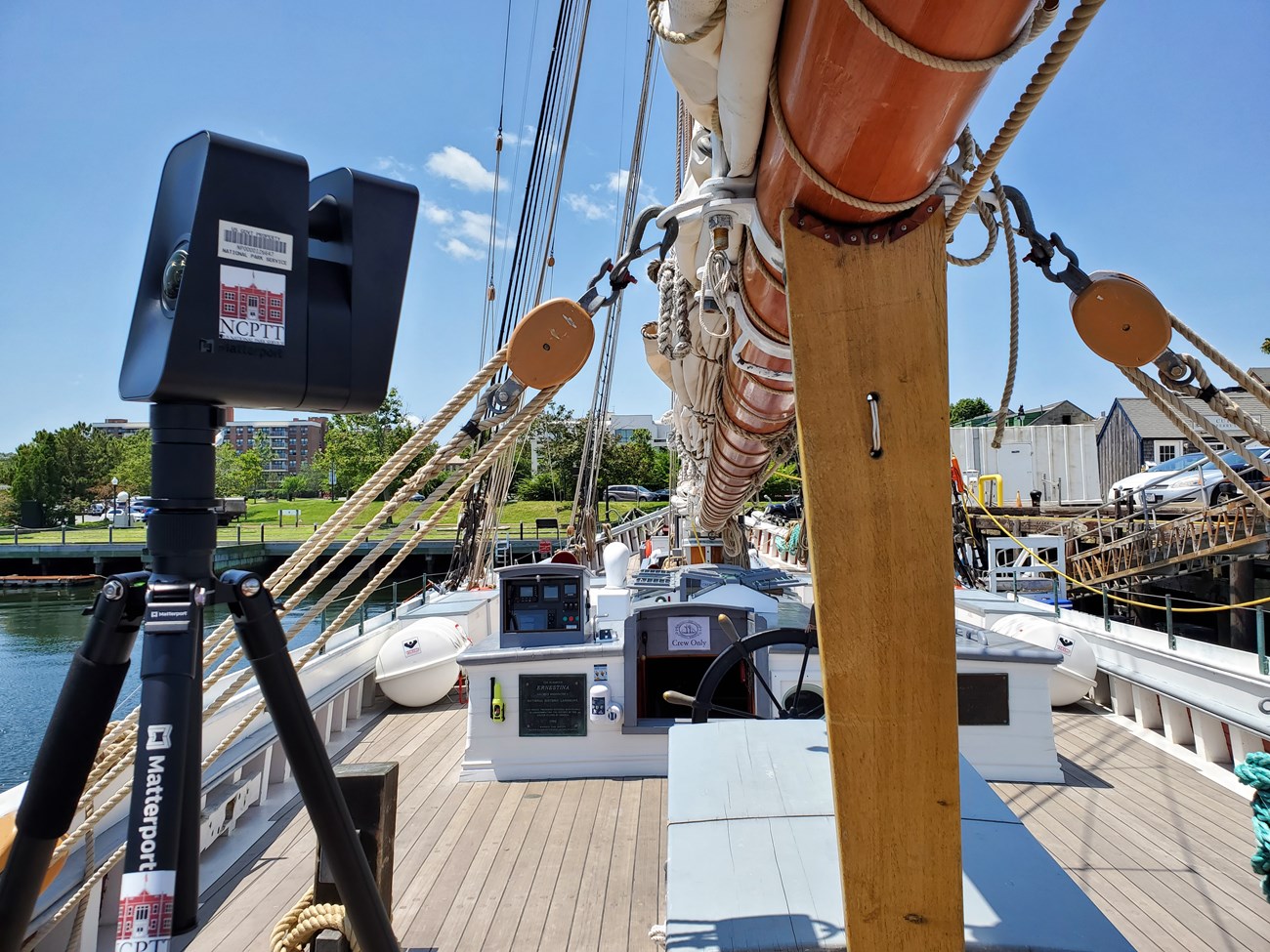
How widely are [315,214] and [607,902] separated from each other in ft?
10.6

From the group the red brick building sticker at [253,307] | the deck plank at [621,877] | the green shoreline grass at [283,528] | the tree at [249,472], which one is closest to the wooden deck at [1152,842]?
the deck plank at [621,877]

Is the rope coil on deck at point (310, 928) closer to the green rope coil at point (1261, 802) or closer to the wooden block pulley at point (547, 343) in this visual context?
the wooden block pulley at point (547, 343)

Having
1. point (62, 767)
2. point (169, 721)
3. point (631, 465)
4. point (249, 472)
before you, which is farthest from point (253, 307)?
point (249, 472)

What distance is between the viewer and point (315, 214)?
1.16m

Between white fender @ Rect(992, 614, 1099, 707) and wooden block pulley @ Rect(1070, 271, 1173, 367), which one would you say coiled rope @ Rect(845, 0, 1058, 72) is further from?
white fender @ Rect(992, 614, 1099, 707)

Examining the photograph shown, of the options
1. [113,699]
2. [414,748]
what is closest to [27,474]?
[414,748]

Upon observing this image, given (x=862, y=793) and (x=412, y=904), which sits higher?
(x=862, y=793)

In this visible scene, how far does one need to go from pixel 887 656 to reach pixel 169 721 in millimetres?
1117

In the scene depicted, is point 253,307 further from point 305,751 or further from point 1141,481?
point 1141,481

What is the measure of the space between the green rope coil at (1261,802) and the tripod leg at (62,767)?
339cm

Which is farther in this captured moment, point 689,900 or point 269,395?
point 689,900

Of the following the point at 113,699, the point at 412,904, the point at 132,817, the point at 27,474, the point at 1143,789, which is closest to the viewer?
the point at 132,817

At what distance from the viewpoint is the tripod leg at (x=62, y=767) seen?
977mm

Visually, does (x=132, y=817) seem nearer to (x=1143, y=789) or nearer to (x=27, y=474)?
(x=1143, y=789)
